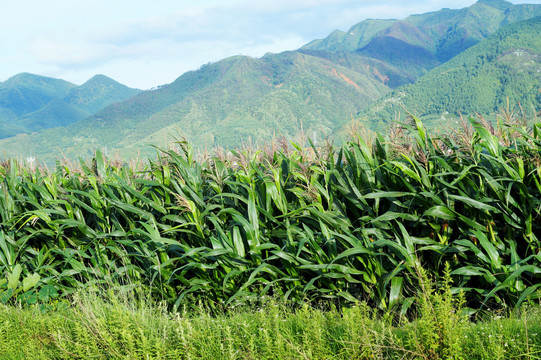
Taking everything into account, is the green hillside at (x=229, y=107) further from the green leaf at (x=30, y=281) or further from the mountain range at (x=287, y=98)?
the green leaf at (x=30, y=281)

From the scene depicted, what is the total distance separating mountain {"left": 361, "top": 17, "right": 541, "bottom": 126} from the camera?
104 meters

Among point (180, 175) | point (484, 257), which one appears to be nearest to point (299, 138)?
point (180, 175)

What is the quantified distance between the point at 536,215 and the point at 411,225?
2.47ft

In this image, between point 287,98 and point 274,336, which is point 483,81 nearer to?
point 287,98

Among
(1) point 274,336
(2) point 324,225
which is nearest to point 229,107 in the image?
(2) point 324,225

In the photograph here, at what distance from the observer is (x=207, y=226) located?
317cm

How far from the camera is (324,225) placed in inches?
107

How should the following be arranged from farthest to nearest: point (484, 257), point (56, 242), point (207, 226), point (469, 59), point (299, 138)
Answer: point (469, 59) < point (56, 242) < point (299, 138) < point (207, 226) < point (484, 257)

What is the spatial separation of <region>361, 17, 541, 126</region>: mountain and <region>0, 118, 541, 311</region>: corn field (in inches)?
4031

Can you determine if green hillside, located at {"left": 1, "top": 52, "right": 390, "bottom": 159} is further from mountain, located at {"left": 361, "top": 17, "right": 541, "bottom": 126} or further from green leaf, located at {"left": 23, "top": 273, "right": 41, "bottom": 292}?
green leaf, located at {"left": 23, "top": 273, "right": 41, "bottom": 292}

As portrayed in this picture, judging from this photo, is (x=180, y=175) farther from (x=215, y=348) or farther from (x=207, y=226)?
(x=215, y=348)

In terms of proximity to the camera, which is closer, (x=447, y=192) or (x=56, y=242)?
(x=447, y=192)

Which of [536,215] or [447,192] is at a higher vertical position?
[447,192]

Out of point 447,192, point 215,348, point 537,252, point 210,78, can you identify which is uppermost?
point 210,78
